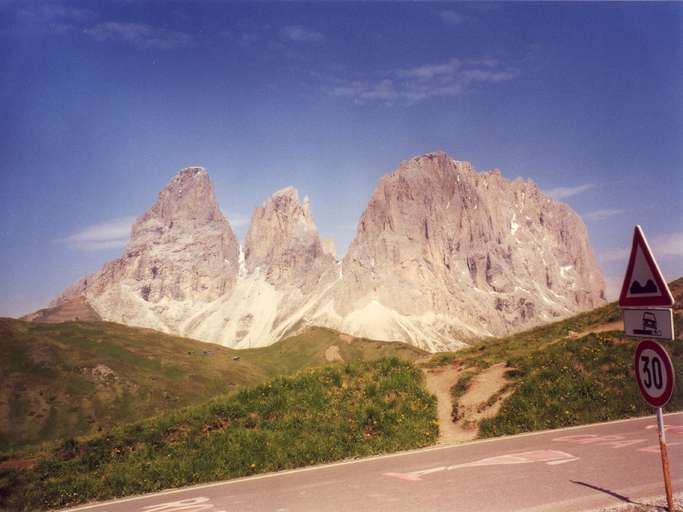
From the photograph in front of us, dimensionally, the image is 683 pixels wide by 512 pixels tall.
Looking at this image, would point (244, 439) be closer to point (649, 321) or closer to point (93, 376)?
point (649, 321)

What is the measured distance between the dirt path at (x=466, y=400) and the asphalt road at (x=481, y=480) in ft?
4.01

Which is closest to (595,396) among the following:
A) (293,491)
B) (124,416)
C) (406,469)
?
(406,469)

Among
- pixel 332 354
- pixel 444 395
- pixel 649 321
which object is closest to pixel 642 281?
pixel 649 321

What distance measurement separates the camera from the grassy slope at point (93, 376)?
88312mm

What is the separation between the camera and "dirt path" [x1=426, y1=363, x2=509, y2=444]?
1535 centimetres

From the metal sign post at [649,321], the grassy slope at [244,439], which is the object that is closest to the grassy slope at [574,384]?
the grassy slope at [244,439]

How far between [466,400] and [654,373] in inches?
397

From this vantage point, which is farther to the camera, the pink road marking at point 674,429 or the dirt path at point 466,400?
the dirt path at point 466,400

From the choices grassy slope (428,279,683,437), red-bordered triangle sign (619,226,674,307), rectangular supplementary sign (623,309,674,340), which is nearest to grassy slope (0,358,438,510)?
grassy slope (428,279,683,437)

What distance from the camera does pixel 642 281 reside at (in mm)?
8109

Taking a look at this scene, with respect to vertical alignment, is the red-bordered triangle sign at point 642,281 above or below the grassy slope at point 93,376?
above

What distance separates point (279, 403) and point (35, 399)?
96.9m

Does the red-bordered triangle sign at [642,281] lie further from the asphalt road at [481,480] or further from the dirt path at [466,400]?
the dirt path at [466,400]

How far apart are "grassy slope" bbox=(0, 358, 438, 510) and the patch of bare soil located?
16609 centimetres
